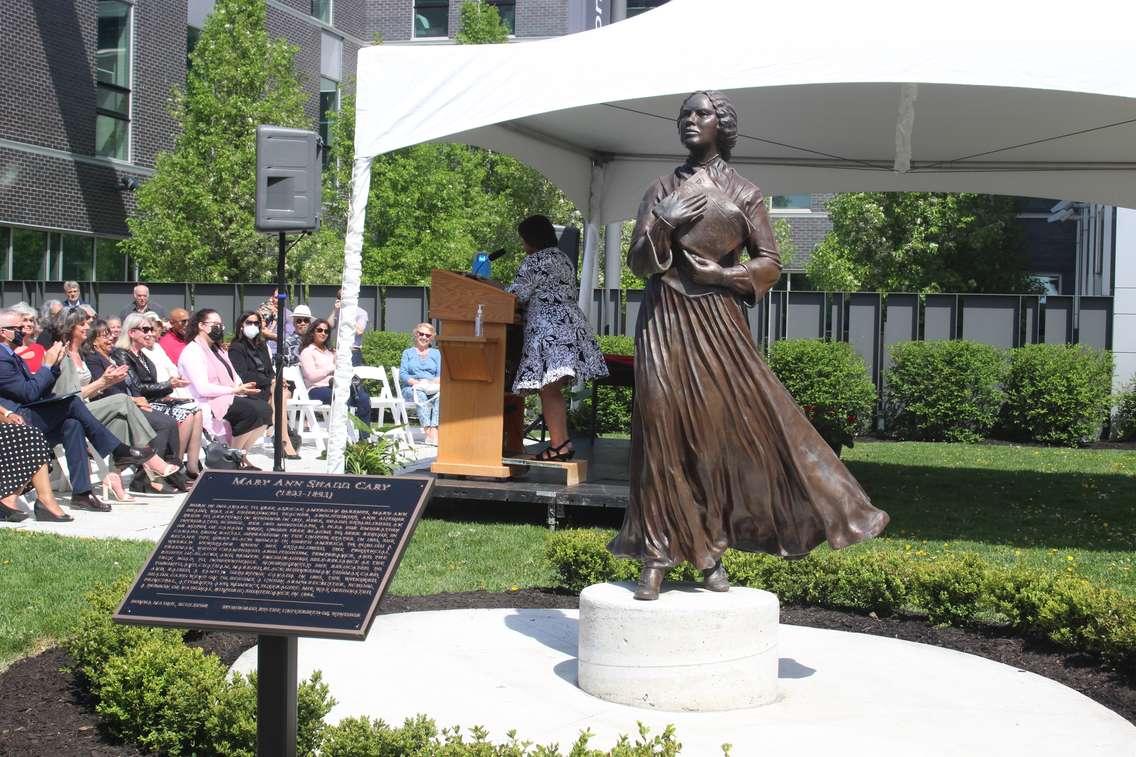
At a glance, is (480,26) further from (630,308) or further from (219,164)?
(630,308)

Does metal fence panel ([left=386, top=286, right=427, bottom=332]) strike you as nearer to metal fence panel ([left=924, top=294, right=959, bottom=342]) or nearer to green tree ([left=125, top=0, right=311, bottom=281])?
green tree ([left=125, top=0, right=311, bottom=281])

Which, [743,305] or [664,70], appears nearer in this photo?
[743,305]

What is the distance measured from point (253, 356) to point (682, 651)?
10246 mm

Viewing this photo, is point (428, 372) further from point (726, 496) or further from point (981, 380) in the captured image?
point (726, 496)

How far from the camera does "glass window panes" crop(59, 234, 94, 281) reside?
27547 millimetres

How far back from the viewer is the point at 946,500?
12.3m

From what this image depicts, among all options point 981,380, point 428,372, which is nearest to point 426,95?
point 428,372

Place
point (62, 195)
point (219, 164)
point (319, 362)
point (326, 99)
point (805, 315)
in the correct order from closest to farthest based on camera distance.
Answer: point (319, 362) → point (805, 315) → point (219, 164) → point (62, 195) → point (326, 99)

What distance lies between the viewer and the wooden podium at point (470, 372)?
10.2m

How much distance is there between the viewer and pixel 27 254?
26.6 meters

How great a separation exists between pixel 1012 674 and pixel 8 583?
18.4ft

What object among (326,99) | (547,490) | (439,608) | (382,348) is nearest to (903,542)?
(547,490)

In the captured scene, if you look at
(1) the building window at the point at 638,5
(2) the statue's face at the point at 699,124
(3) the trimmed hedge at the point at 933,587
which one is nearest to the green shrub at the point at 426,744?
(2) the statue's face at the point at 699,124

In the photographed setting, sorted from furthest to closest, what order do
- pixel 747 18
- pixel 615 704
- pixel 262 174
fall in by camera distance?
pixel 262 174, pixel 747 18, pixel 615 704
